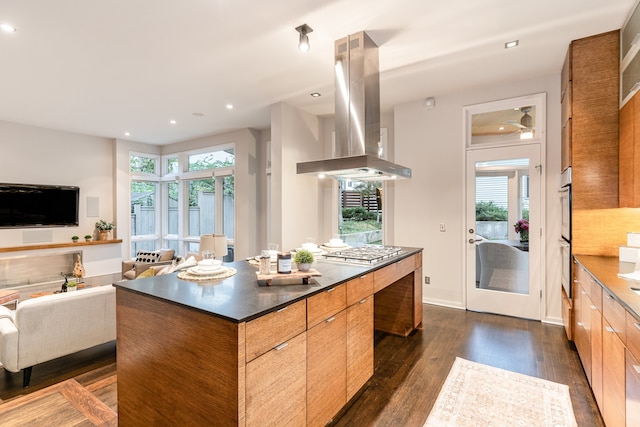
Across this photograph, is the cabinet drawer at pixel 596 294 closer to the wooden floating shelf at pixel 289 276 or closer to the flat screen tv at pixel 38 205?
the wooden floating shelf at pixel 289 276

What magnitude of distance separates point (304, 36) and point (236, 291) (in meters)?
2.13

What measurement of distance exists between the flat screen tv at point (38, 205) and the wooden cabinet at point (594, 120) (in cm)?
776

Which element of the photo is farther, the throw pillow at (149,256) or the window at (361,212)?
the throw pillow at (149,256)

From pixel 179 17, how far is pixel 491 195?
384 centimetres

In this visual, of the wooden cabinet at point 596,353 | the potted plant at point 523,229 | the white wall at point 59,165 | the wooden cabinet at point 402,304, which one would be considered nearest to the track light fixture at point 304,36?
the wooden cabinet at point 402,304

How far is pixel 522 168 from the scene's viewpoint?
12.6ft

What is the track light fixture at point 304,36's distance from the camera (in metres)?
2.63

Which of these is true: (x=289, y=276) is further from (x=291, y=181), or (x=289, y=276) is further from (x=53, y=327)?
(x=291, y=181)

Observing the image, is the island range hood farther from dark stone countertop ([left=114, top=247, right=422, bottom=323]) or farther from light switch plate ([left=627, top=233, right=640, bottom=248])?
light switch plate ([left=627, top=233, right=640, bottom=248])

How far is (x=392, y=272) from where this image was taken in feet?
9.04

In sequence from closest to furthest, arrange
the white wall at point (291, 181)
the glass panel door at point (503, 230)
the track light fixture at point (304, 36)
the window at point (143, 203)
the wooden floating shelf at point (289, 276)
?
the wooden floating shelf at point (289, 276), the track light fixture at point (304, 36), the glass panel door at point (503, 230), the white wall at point (291, 181), the window at point (143, 203)

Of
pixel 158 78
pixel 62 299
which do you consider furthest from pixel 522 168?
pixel 62 299

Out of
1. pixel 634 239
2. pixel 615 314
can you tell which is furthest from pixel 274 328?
pixel 634 239

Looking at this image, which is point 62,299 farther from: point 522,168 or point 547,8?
point 522,168
